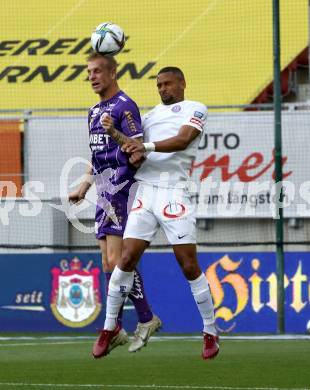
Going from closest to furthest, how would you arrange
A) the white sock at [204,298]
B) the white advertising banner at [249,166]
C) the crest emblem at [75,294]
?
the white sock at [204,298]
the crest emblem at [75,294]
the white advertising banner at [249,166]

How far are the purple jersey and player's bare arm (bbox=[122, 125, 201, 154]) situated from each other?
515 millimetres

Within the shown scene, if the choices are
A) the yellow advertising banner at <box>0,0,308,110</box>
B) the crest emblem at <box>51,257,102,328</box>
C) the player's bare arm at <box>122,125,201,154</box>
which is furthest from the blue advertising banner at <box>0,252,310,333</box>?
the player's bare arm at <box>122,125,201,154</box>

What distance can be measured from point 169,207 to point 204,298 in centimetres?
76

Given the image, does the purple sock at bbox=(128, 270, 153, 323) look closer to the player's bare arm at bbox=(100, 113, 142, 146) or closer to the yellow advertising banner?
the player's bare arm at bbox=(100, 113, 142, 146)

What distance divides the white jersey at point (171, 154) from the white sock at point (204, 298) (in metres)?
0.78

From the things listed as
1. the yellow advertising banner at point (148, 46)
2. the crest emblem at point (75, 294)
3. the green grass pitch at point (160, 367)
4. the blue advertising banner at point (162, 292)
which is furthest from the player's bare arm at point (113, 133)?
the yellow advertising banner at point (148, 46)

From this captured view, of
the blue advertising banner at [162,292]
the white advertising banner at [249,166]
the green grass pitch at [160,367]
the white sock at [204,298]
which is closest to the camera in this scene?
the green grass pitch at [160,367]

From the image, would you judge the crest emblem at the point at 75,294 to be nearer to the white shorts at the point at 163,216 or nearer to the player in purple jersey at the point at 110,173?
the player in purple jersey at the point at 110,173

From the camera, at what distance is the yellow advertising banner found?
20.7 m

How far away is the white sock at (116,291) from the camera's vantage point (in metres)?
9.09

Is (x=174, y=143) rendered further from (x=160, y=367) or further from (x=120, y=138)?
(x=160, y=367)

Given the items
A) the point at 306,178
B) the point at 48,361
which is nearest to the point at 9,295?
the point at 306,178

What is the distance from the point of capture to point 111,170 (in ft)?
31.2

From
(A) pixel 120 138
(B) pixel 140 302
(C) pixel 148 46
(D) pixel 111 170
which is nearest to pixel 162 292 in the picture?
(B) pixel 140 302
